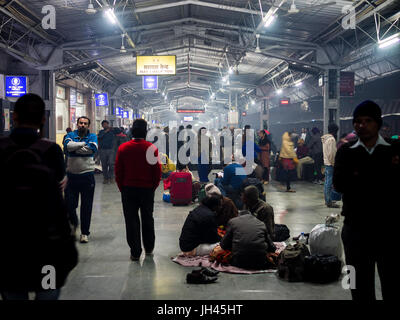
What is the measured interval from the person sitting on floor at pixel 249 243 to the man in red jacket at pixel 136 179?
3.77 feet

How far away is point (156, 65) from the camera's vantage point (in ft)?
53.7

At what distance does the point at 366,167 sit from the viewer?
8.58ft

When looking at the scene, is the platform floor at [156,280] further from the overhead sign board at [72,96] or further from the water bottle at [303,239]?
the overhead sign board at [72,96]

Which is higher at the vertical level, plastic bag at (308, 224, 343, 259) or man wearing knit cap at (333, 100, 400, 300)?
man wearing knit cap at (333, 100, 400, 300)

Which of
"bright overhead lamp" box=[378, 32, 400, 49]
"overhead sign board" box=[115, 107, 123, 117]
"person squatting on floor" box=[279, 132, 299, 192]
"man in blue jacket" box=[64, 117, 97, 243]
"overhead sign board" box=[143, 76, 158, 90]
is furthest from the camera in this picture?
"overhead sign board" box=[115, 107, 123, 117]

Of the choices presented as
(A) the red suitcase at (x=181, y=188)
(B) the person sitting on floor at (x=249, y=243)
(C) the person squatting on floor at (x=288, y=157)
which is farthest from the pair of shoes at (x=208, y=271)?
(C) the person squatting on floor at (x=288, y=157)

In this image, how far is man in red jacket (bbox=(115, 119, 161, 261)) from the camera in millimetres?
5020

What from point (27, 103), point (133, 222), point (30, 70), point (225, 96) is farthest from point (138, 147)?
point (225, 96)

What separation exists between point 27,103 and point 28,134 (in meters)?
0.22

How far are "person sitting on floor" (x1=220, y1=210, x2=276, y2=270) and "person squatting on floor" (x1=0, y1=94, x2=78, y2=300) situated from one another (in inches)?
111

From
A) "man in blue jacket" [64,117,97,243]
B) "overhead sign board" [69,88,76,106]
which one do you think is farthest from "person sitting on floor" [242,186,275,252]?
"overhead sign board" [69,88,76,106]

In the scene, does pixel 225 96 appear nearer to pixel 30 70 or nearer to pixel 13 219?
pixel 30 70

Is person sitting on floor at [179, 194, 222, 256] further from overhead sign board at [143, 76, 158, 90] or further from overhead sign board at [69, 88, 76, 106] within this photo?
overhead sign board at [69, 88, 76, 106]
